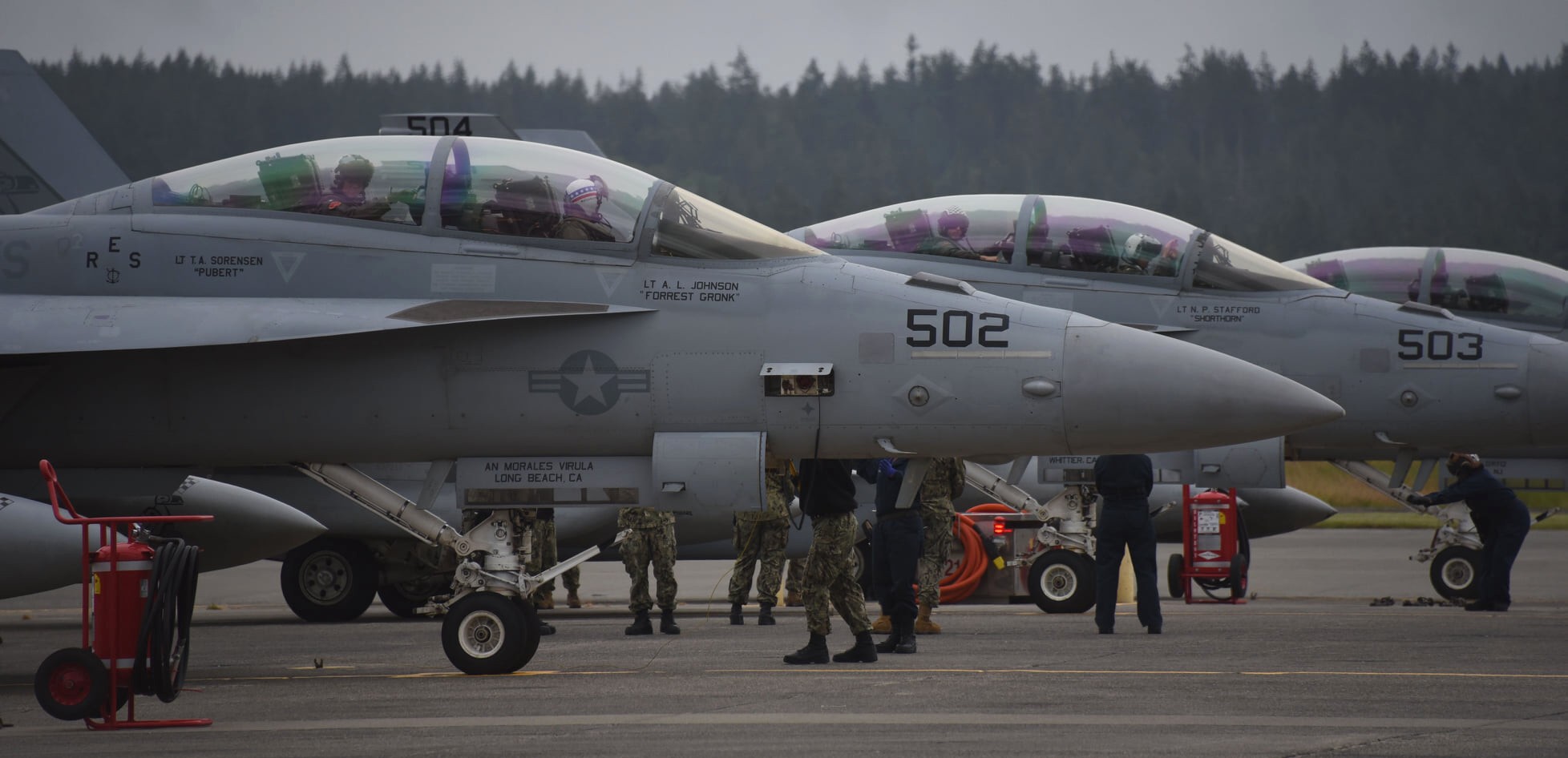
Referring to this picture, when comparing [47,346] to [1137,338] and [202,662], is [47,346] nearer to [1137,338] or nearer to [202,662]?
[202,662]

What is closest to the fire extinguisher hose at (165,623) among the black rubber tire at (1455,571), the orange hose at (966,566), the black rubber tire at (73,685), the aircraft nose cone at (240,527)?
the black rubber tire at (73,685)

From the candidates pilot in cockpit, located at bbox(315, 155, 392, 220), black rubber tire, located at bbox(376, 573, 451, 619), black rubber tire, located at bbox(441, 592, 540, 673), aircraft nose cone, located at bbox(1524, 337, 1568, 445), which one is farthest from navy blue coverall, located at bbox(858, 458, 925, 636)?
aircraft nose cone, located at bbox(1524, 337, 1568, 445)

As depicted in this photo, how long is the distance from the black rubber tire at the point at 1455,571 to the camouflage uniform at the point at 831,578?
310 inches

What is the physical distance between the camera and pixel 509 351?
363 inches

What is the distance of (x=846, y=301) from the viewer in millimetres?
9047

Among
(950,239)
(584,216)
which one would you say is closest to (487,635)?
(584,216)

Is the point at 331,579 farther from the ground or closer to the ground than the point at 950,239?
closer to the ground

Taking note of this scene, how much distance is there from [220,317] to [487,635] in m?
2.22

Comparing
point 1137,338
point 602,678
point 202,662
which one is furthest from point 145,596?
point 1137,338

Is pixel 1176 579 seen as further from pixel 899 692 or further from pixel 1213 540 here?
pixel 899 692

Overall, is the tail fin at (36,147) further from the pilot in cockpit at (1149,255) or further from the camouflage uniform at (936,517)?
the pilot in cockpit at (1149,255)

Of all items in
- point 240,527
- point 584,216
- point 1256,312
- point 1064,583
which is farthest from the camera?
point 1064,583

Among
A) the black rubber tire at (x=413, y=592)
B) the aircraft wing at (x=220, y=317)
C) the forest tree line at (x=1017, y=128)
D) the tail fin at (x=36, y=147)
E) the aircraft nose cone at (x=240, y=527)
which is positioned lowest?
the black rubber tire at (x=413, y=592)

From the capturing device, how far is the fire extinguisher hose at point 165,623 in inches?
297
